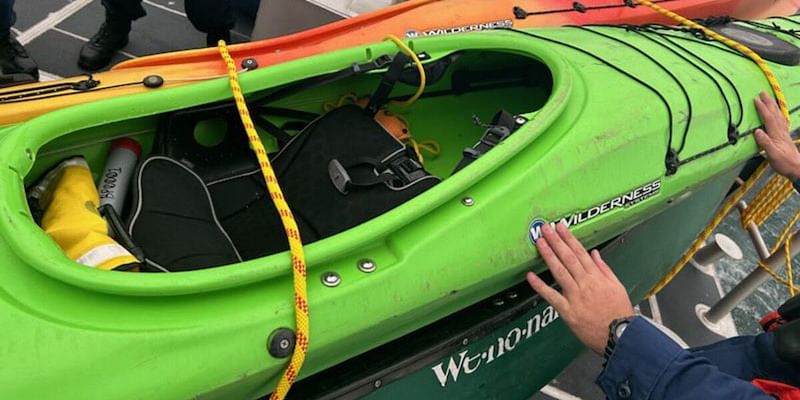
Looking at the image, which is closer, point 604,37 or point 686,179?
point 686,179

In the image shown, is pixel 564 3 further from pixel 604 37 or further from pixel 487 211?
pixel 487 211

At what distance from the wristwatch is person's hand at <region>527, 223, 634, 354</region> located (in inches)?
0.4

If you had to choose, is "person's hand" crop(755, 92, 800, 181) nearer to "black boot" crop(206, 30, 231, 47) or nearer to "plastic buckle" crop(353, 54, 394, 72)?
"plastic buckle" crop(353, 54, 394, 72)

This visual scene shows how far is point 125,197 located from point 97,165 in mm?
120

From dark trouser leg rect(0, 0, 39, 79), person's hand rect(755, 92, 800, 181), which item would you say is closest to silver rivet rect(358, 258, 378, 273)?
person's hand rect(755, 92, 800, 181)

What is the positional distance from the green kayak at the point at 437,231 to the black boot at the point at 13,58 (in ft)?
4.55

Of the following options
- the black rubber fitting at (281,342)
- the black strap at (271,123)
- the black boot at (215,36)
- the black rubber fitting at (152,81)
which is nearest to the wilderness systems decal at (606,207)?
the black rubber fitting at (281,342)

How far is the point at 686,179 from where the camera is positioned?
161cm

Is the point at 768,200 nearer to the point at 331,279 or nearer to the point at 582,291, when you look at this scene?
the point at 582,291

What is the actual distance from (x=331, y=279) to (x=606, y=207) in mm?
676

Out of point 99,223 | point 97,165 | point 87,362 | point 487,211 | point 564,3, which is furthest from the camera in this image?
point 564,3

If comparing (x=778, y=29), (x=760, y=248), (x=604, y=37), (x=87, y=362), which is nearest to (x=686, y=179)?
(x=604, y=37)

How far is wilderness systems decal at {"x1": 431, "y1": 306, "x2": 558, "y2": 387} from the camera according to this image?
4.33ft

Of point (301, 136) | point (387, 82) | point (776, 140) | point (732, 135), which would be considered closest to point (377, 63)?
point (387, 82)
